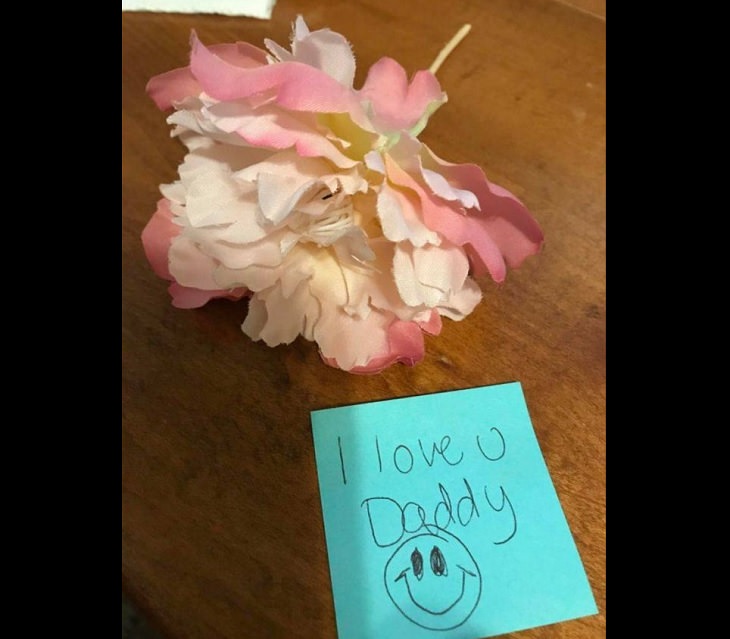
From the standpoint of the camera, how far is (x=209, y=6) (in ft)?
1.79

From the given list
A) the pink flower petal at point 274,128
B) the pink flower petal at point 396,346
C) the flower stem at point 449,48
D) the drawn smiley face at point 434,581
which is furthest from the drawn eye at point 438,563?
the flower stem at point 449,48

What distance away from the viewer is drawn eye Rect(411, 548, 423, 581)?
34cm

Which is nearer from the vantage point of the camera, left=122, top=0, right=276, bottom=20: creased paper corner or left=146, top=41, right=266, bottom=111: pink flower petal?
left=146, top=41, right=266, bottom=111: pink flower petal

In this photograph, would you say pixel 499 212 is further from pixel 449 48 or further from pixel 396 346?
pixel 449 48

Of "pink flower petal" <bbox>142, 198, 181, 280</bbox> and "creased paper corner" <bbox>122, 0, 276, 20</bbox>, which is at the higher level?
"creased paper corner" <bbox>122, 0, 276, 20</bbox>

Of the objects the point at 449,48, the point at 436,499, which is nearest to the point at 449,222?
the point at 436,499

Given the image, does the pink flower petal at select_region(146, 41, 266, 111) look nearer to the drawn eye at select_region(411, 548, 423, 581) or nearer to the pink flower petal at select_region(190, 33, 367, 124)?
the pink flower petal at select_region(190, 33, 367, 124)

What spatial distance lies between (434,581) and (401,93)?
272mm

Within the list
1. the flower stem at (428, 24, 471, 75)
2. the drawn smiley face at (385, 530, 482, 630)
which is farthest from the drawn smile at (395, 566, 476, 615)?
the flower stem at (428, 24, 471, 75)

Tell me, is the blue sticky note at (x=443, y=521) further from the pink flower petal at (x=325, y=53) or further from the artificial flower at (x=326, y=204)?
the pink flower petal at (x=325, y=53)

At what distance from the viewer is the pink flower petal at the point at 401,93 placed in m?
0.34

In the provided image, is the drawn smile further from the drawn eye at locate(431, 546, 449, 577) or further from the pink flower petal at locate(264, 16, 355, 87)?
the pink flower petal at locate(264, 16, 355, 87)

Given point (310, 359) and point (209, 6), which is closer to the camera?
point (310, 359)

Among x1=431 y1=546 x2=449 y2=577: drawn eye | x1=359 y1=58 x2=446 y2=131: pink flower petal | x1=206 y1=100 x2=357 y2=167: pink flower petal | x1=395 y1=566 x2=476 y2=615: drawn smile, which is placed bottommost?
x1=395 y1=566 x2=476 y2=615: drawn smile
